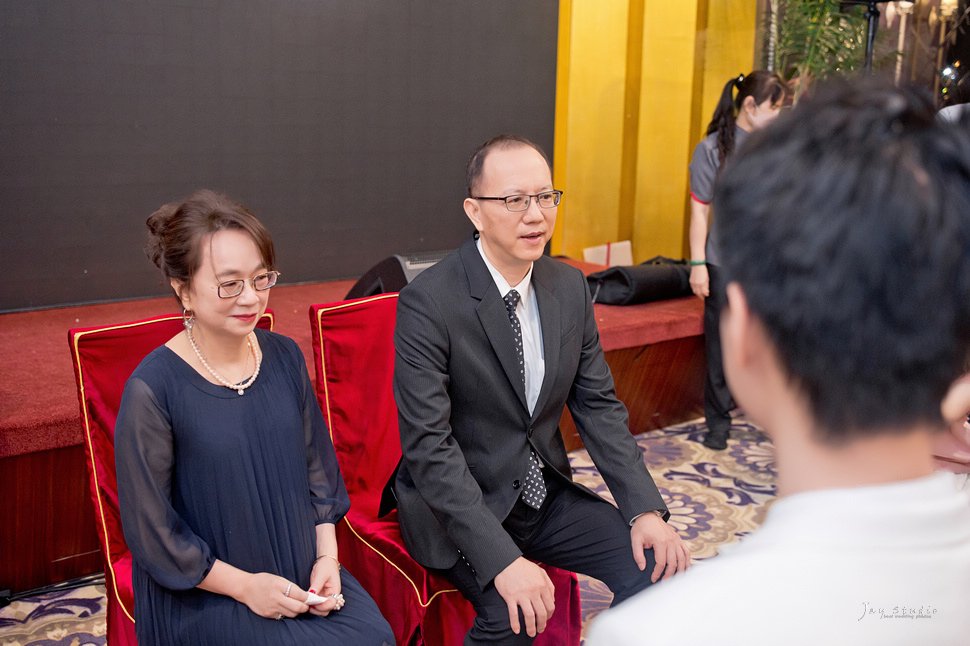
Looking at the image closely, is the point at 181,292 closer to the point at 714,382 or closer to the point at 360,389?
the point at 360,389

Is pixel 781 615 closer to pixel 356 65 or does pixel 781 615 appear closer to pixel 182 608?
pixel 182 608

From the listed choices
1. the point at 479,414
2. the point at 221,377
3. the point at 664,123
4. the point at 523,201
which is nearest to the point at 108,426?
the point at 221,377

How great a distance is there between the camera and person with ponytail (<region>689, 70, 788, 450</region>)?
391 cm

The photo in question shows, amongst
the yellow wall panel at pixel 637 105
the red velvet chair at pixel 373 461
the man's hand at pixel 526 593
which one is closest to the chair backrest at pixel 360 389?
the red velvet chair at pixel 373 461

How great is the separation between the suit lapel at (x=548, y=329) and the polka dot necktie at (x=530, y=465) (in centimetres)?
5

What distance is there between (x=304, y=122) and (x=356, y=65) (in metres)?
0.40

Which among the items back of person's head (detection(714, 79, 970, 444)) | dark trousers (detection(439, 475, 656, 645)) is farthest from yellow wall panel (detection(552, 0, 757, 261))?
back of person's head (detection(714, 79, 970, 444))

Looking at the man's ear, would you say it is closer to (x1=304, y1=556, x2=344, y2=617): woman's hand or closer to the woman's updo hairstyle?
the woman's updo hairstyle

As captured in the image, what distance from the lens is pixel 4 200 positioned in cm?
390

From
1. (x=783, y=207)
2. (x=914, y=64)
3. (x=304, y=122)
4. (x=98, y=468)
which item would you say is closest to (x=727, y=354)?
(x=783, y=207)

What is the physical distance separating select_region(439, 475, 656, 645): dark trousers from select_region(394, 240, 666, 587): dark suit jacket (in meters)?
0.05

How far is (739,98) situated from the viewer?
398cm

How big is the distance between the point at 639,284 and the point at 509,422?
2464 millimetres

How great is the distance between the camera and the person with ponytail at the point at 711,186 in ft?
12.8
